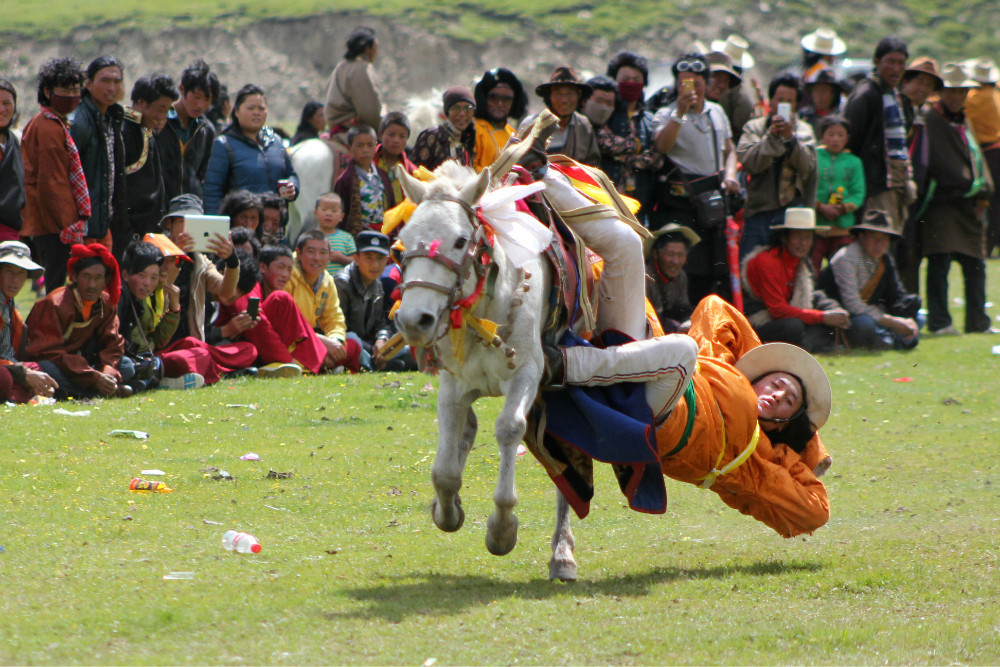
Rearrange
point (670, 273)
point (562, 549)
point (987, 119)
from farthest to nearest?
point (987, 119) → point (670, 273) → point (562, 549)

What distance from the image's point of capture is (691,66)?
1260 cm

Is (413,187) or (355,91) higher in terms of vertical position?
(413,187)

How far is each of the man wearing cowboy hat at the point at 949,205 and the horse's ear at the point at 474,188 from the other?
1117 centimetres

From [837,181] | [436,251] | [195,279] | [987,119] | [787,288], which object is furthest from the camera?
[987,119]

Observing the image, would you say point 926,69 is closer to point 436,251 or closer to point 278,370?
point 278,370

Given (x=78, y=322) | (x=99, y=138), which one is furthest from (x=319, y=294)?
(x=78, y=322)

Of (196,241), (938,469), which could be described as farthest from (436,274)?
(196,241)

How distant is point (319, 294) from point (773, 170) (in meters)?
5.66

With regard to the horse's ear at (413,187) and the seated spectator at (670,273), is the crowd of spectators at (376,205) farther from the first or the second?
the horse's ear at (413,187)

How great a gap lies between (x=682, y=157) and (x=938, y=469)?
5.34 metres

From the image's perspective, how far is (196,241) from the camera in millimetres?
10375

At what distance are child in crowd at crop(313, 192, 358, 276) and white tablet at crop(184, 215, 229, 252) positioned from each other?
1.91 m

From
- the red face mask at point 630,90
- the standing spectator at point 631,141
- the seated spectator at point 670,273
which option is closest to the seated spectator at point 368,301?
the standing spectator at point 631,141

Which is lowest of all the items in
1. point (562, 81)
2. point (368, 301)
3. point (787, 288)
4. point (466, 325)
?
point (787, 288)
